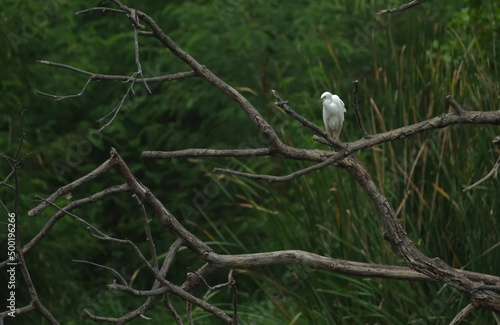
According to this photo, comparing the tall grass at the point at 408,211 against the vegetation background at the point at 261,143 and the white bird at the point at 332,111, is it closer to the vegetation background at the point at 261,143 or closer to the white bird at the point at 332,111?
the vegetation background at the point at 261,143

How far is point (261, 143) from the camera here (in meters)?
5.59

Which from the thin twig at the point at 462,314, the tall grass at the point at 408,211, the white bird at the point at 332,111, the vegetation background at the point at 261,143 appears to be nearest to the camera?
the thin twig at the point at 462,314

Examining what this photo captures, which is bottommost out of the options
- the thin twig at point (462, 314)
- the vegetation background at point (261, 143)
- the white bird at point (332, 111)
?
the vegetation background at point (261, 143)

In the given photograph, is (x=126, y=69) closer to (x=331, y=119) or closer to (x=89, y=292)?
(x=89, y=292)

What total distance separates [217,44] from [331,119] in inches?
122

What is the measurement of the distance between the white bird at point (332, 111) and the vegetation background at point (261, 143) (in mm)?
637

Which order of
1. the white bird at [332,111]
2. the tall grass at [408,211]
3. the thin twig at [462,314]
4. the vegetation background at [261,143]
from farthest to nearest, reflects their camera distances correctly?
the vegetation background at [261,143] → the tall grass at [408,211] → the white bird at [332,111] → the thin twig at [462,314]

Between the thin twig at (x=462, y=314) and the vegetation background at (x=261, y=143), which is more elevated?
the thin twig at (x=462, y=314)

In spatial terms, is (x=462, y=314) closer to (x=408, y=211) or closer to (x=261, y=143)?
(x=408, y=211)

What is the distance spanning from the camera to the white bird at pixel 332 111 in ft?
9.79

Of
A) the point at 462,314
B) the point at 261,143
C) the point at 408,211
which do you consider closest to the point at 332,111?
the point at 408,211

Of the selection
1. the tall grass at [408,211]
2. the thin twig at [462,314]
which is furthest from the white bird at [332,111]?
the thin twig at [462,314]

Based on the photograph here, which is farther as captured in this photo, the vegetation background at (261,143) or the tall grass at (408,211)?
the vegetation background at (261,143)

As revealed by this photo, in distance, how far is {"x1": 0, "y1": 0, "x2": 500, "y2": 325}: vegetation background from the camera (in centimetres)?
353
